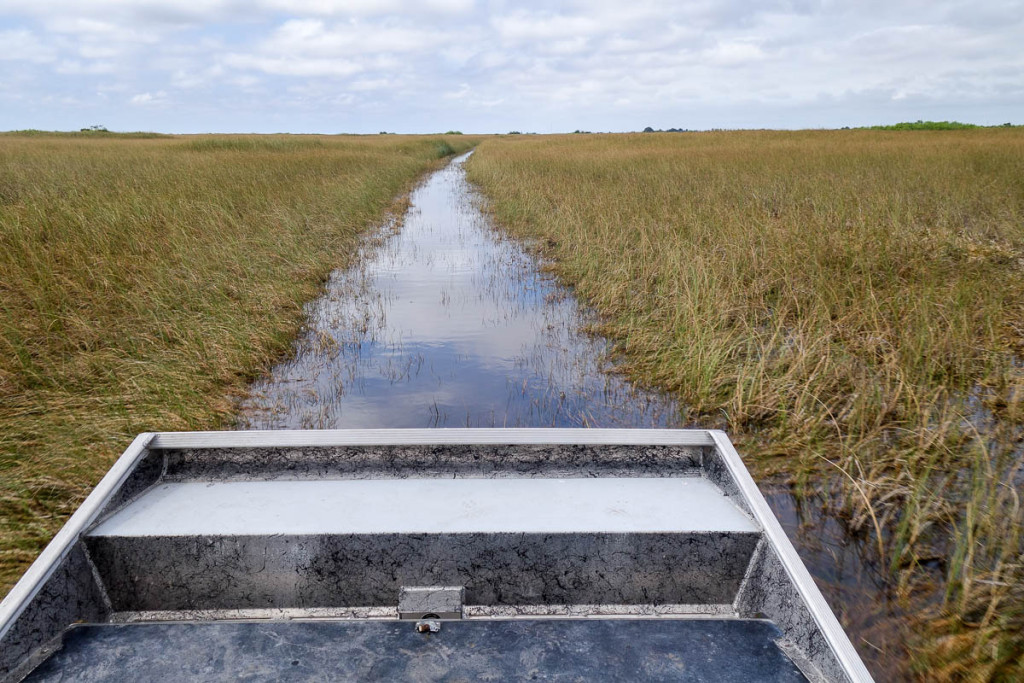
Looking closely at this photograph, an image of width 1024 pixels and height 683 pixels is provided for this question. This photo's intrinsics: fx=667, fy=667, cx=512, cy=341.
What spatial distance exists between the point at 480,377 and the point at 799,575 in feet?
10.7

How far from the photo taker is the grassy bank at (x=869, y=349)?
94.7 inches

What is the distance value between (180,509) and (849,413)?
3170 millimetres

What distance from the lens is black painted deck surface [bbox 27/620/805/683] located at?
146cm

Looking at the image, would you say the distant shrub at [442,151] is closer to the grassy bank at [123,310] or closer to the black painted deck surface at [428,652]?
the grassy bank at [123,310]

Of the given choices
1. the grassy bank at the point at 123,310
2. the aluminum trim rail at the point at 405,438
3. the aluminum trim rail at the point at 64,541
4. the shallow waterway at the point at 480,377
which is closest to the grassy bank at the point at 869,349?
the shallow waterway at the point at 480,377

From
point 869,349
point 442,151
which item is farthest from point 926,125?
point 869,349

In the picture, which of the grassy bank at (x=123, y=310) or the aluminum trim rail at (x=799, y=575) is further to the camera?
the grassy bank at (x=123, y=310)

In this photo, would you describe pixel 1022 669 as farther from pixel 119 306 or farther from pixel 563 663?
pixel 119 306

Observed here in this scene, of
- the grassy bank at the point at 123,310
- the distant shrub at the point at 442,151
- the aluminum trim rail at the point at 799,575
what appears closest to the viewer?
the aluminum trim rail at the point at 799,575

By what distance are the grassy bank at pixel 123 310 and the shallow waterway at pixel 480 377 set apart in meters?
0.37

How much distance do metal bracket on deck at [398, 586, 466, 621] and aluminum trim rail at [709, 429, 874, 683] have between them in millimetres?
822

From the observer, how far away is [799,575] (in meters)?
1.56

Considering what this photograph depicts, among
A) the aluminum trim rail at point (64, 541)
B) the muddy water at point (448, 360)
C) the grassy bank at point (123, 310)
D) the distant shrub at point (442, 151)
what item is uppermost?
the aluminum trim rail at point (64, 541)

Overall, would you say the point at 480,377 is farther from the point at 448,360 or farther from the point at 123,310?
the point at 123,310
